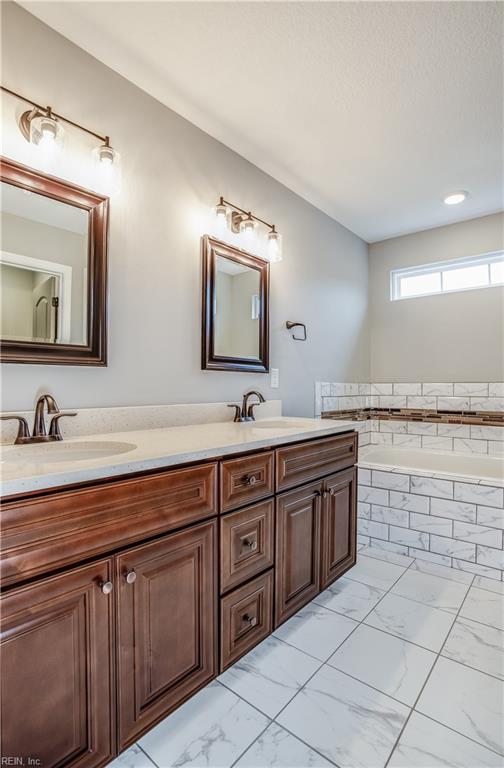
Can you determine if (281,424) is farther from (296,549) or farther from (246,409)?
(296,549)

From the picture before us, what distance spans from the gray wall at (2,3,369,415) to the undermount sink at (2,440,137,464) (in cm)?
21

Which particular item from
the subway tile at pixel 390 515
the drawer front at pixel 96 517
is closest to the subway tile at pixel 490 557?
the subway tile at pixel 390 515

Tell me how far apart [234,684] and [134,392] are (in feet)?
4.02

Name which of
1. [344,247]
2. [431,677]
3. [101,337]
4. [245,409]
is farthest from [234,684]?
[344,247]

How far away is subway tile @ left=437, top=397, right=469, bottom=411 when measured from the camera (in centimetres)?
319

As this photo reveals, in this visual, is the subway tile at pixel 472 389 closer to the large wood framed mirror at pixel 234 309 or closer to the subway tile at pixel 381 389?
the subway tile at pixel 381 389

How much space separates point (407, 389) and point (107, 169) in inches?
119

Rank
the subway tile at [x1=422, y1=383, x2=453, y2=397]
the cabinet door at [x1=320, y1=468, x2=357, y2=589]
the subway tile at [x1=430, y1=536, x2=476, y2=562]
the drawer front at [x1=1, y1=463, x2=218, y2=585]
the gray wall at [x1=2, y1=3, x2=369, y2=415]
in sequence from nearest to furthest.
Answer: the drawer front at [x1=1, y1=463, x2=218, y2=585] → the gray wall at [x1=2, y1=3, x2=369, y2=415] → the cabinet door at [x1=320, y1=468, x2=357, y2=589] → the subway tile at [x1=430, y1=536, x2=476, y2=562] → the subway tile at [x1=422, y1=383, x2=453, y2=397]

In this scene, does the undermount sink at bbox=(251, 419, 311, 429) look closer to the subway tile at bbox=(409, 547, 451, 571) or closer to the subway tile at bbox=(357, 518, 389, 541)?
the subway tile at bbox=(357, 518, 389, 541)

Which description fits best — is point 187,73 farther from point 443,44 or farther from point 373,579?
point 373,579

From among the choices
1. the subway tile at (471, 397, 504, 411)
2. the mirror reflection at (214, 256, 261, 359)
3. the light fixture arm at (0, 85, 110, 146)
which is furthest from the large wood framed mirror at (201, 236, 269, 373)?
the subway tile at (471, 397, 504, 411)

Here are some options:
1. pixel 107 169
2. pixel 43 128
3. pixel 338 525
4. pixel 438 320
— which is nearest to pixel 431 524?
pixel 338 525

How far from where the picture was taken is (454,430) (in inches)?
127

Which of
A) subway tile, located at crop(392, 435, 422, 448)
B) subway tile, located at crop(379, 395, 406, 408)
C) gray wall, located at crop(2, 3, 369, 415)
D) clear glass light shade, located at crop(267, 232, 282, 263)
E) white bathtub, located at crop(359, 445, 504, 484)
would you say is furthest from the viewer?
subway tile, located at crop(379, 395, 406, 408)
